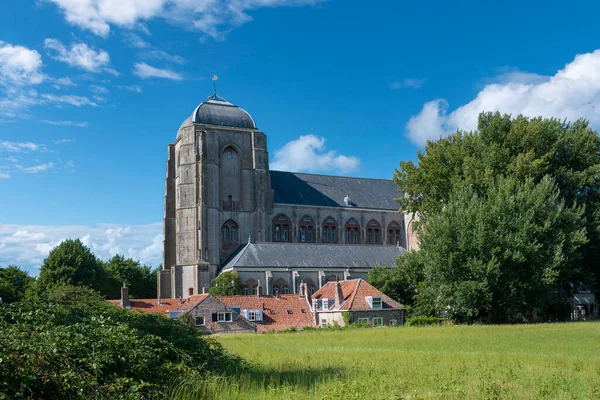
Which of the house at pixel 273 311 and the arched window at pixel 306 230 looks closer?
the house at pixel 273 311

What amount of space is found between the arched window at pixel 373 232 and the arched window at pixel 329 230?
4.81 m

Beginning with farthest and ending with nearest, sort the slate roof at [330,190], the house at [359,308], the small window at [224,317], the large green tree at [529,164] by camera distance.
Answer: the slate roof at [330,190]
the house at [359,308]
the small window at [224,317]
the large green tree at [529,164]

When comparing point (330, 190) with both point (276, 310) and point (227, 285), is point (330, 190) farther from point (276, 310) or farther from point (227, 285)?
point (276, 310)

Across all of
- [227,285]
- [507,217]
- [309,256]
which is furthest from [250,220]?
[507,217]

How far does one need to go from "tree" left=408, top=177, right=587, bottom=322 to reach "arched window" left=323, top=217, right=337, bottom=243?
39.4 meters

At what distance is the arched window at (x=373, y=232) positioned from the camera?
8000 centimetres

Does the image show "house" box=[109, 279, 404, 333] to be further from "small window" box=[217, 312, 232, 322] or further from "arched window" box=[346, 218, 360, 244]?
"arched window" box=[346, 218, 360, 244]

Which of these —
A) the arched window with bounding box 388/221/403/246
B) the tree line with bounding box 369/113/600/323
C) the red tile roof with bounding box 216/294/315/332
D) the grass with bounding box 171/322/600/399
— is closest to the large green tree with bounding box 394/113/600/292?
the tree line with bounding box 369/113/600/323

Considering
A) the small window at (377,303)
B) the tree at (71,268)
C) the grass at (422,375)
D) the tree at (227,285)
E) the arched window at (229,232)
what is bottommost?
the grass at (422,375)

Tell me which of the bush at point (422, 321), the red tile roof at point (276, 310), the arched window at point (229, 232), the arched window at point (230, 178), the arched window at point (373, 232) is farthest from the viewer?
the arched window at point (373, 232)

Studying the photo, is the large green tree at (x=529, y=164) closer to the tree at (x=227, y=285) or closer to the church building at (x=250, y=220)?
the tree at (x=227, y=285)

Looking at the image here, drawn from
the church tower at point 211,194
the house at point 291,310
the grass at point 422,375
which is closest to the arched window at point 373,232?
the church tower at point 211,194

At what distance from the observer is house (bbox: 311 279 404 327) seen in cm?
4694

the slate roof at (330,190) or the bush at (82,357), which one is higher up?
the slate roof at (330,190)
